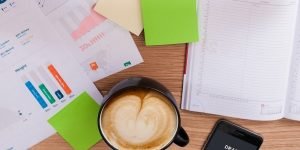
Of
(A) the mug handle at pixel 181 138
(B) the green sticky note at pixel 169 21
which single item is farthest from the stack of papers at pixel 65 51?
(A) the mug handle at pixel 181 138

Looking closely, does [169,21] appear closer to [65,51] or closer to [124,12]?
[124,12]

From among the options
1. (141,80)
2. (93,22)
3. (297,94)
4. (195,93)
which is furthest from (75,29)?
(297,94)

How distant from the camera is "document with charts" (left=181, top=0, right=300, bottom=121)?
70 centimetres

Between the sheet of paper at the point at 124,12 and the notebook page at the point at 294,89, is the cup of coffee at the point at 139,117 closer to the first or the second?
the sheet of paper at the point at 124,12

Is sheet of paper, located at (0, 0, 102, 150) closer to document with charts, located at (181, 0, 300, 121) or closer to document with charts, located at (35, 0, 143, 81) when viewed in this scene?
document with charts, located at (35, 0, 143, 81)

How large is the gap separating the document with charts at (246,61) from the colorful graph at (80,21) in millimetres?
176

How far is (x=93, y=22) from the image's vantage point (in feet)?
2.27

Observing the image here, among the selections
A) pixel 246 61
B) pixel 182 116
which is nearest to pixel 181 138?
pixel 182 116

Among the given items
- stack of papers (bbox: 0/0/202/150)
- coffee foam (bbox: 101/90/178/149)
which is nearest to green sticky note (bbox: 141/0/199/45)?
stack of papers (bbox: 0/0/202/150)

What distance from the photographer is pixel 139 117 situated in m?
0.68

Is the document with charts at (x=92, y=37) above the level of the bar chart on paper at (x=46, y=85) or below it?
above

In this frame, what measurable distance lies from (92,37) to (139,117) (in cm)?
16

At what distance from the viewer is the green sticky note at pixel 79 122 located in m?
0.73

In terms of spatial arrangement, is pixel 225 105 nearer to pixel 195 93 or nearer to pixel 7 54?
pixel 195 93
